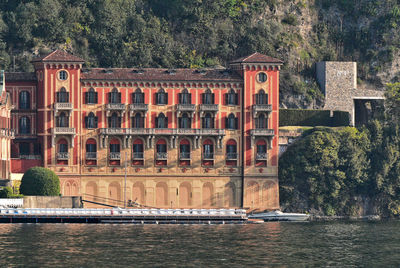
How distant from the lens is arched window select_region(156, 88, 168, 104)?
182m

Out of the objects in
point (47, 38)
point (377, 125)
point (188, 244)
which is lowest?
point (188, 244)

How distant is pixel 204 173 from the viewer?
182000 mm

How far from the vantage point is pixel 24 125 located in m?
181

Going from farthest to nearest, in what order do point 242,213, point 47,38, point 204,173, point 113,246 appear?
point 47,38 < point 204,173 < point 242,213 < point 113,246

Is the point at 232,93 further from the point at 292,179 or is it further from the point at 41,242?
the point at 41,242

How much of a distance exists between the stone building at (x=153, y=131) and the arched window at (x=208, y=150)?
143 millimetres

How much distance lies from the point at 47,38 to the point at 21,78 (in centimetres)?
2033

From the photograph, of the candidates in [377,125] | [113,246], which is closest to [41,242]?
[113,246]

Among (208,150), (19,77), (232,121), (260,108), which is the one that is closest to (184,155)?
(208,150)

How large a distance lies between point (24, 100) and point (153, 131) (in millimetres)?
18796

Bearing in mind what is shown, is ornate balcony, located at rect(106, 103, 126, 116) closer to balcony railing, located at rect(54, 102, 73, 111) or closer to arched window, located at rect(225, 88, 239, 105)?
balcony railing, located at rect(54, 102, 73, 111)

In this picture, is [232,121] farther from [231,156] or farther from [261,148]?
[261,148]

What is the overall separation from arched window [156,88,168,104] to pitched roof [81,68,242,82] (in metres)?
1.86

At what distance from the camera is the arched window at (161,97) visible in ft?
596
